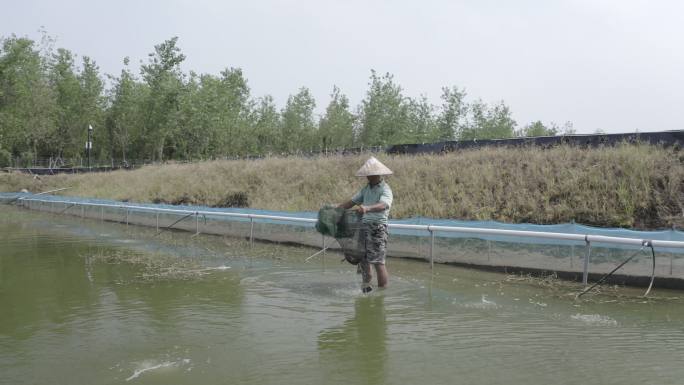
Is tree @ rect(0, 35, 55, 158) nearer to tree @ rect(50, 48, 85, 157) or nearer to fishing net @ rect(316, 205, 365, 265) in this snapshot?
tree @ rect(50, 48, 85, 157)

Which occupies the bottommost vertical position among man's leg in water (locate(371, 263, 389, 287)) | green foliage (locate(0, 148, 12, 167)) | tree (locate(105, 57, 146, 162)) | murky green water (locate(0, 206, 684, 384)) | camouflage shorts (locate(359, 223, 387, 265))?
murky green water (locate(0, 206, 684, 384))

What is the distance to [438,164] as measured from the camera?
1714 centimetres

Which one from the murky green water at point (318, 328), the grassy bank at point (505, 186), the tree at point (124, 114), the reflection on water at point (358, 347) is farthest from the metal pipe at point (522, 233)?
the tree at point (124, 114)

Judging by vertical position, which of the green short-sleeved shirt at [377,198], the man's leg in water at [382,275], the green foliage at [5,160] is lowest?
the man's leg in water at [382,275]

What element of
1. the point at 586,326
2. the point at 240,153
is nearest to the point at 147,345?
the point at 586,326

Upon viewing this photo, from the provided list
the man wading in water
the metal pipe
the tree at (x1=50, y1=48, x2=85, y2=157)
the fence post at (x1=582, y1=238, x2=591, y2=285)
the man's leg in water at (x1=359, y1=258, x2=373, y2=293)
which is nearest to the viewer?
the metal pipe

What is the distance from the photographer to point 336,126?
49.2 m

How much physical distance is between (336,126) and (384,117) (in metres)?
6.43

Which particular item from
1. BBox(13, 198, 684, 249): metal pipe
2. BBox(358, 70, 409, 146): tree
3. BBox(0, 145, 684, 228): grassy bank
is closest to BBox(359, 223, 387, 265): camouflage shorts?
BBox(13, 198, 684, 249): metal pipe

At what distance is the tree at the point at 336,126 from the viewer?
49156 mm

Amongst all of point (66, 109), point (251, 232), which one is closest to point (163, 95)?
point (66, 109)

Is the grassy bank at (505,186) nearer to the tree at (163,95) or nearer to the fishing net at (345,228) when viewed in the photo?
the fishing net at (345,228)

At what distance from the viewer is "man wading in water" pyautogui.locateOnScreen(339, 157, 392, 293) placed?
7301 mm

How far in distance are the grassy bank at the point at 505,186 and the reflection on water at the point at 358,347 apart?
23.4ft
